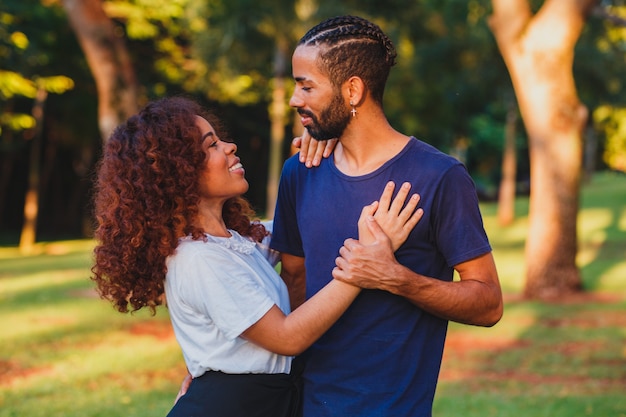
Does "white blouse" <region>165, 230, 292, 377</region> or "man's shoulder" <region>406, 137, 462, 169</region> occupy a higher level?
"man's shoulder" <region>406, 137, 462, 169</region>

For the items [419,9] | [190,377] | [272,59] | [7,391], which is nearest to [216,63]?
[272,59]

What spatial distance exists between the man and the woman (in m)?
0.10

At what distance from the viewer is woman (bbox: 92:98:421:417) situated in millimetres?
2934

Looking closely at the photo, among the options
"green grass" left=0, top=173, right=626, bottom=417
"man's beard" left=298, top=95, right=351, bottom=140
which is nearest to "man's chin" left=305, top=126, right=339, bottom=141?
"man's beard" left=298, top=95, right=351, bottom=140

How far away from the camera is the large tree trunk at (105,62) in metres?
12.6

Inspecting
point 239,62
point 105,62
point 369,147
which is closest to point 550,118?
point 105,62

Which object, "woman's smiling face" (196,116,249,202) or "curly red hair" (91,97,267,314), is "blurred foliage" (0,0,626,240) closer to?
"woman's smiling face" (196,116,249,202)

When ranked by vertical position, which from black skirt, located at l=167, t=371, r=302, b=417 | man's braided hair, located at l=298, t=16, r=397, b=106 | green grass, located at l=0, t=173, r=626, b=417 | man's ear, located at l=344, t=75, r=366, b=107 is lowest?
green grass, located at l=0, t=173, r=626, b=417

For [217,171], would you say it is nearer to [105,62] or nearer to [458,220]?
[458,220]

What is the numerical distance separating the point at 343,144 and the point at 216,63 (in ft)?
69.5

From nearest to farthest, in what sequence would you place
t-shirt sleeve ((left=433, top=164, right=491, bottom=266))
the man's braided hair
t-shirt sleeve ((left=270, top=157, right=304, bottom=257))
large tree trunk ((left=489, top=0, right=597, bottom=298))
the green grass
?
1. t-shirt sleeve ((left=433, top=164, right=491, bottom=266))
2. the man's braided hair
3. t-shirt sleeve ((left=270, top=157, right=304, bottom=257))
4. the green grass
5. large tree trunk ((left=489, top=0, right=597, bottom=298))

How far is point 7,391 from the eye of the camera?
345 inches

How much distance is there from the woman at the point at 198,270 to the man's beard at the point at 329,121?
0.33m

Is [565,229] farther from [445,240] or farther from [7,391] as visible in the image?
[445,240]
